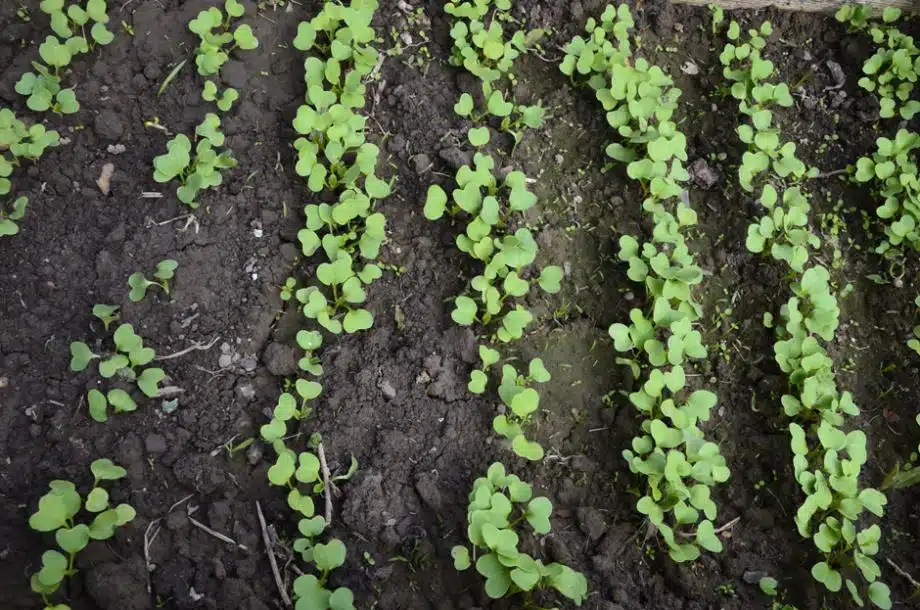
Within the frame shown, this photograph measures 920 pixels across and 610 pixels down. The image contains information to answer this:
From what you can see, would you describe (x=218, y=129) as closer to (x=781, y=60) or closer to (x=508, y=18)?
(x=508, y=18)

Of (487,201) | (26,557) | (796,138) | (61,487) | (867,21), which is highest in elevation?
(867,21)

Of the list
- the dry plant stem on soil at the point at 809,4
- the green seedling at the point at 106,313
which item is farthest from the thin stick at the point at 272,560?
the dry plant stem on soil at the point at 809,4

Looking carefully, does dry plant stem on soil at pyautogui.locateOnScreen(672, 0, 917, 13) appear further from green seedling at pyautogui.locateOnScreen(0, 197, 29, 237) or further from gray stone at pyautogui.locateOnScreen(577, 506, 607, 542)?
green seedling at pyautogui.locateOnScreen(0, 197, 29, 237)

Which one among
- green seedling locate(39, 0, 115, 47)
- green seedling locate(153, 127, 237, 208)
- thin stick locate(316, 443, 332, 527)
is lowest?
thin stick locate(316, 443, 332, 527)

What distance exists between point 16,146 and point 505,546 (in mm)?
1986

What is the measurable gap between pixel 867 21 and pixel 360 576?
9.80 ft

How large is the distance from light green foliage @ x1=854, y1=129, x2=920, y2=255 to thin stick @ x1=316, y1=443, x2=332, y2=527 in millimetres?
2142

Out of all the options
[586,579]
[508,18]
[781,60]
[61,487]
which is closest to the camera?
[61,487]

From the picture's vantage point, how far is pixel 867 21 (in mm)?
3363

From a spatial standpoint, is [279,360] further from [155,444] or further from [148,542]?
[148,542]

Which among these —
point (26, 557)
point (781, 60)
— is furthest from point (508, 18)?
point (26, 557)

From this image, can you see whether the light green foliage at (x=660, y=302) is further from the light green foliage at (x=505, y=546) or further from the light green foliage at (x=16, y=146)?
the light green foliage at (x=16, y=146)

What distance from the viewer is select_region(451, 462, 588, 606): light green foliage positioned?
7.14 feet

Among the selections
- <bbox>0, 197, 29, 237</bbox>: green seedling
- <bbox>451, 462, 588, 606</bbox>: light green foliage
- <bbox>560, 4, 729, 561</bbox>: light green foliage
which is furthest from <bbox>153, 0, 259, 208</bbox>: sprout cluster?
<bbox>451, 462, 588, 606</bbox>: light green foliage
